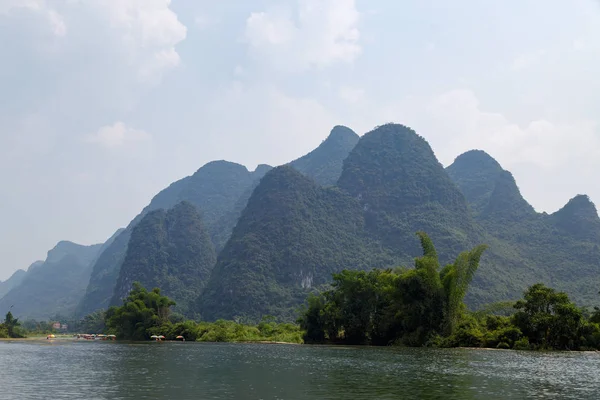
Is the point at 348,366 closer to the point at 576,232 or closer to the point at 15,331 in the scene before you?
the point at 15,331

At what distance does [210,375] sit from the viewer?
21.2 m

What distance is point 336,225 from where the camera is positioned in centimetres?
14925

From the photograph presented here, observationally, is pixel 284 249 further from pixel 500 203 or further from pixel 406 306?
pixel 406 306

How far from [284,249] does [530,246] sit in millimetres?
66989

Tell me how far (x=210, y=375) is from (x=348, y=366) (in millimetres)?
7016

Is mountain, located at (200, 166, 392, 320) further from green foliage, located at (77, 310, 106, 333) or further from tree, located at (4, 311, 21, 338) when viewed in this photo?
tree, located at (4, 311, 21, 338)

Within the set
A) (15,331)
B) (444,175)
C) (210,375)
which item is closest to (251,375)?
(210,375)

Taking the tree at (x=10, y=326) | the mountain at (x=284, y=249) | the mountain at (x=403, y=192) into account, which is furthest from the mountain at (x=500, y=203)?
the tree at (x=10, y=326)

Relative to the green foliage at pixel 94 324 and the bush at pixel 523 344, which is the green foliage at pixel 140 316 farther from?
the bush at pixel 523 344

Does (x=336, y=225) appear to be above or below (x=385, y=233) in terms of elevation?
above

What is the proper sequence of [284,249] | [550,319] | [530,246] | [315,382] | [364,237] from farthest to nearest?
[364,237] → [530,246] → [284,249] → [550,319] → [315,382]

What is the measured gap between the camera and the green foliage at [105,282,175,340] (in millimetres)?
73713

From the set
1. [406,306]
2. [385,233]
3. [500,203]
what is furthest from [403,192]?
[406,306]

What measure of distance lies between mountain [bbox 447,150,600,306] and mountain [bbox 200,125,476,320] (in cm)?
1097
